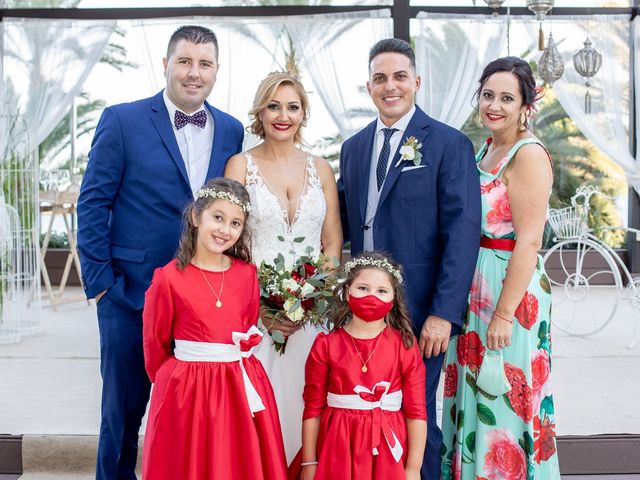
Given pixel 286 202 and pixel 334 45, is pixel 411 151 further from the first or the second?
pixel 334 45

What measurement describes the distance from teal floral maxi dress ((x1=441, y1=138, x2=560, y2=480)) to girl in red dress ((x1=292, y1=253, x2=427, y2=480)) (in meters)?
0.31

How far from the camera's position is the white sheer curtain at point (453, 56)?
8812 millimetres

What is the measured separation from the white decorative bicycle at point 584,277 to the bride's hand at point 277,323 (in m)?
2.67

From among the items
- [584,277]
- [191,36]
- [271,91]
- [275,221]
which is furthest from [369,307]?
[584,277]

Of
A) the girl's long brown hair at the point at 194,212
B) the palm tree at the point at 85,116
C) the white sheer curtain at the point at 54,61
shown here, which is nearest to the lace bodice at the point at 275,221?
the girl's long brown hair at the point at 194,212

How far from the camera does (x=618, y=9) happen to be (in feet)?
30.4

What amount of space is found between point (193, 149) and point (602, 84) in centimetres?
747

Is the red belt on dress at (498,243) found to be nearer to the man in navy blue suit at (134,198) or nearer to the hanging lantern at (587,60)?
the man in navy blue suit at (134,198)

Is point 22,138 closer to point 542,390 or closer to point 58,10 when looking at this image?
point 58,10

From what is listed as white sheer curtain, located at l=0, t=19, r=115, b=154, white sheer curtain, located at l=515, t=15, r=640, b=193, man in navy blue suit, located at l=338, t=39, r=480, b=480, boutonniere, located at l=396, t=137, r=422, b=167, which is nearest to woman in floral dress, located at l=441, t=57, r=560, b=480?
man in navy blue suit, located at l=338, t=39, r=480, b=480

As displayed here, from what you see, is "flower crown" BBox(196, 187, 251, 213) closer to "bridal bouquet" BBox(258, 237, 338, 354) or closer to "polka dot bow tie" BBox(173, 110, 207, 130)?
"bridal bouquet" BBox(258, 237, 338, 354)

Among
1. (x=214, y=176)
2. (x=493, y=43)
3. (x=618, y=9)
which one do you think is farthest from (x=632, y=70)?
(x=214, y=176)

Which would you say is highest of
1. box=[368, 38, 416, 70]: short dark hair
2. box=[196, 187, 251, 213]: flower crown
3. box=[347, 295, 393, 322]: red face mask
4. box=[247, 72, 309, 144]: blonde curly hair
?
box=[368, 38, 416, 70]: short dark hair

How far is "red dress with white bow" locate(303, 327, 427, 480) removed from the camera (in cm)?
268
